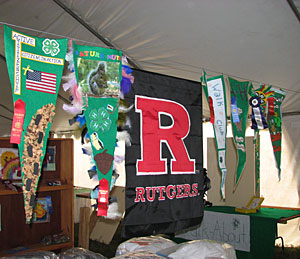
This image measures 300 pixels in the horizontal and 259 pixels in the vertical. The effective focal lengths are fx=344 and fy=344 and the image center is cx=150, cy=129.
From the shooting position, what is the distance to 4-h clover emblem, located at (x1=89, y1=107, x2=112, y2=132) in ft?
5.44

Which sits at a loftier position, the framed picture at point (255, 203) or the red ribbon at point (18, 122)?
the red ribbon at point (18, 122)

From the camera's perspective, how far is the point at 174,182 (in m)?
2.04

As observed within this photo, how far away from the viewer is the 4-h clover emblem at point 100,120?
65.3 inches

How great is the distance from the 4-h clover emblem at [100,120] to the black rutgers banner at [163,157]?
0.19 metres

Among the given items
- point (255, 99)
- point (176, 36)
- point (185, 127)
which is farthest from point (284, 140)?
point (185, 127)

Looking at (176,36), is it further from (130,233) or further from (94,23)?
(130,233)

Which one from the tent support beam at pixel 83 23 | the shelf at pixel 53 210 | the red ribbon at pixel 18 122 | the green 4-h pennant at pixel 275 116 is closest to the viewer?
the red ribbon at pixel 18 122

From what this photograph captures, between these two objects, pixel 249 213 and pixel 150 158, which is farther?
pixel 249 213

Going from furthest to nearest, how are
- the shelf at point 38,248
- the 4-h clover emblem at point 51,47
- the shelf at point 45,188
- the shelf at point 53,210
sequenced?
the shelf at point 53,210 < the shelf at point 38,248 < the shelf at point 45,188 < the 4-h clover emblem at point 51,47

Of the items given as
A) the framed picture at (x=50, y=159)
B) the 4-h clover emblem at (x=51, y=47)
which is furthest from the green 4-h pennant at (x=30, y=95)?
the framed picture at (x=50, y=159)

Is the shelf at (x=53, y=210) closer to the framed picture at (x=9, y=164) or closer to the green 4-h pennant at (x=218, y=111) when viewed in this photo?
the framed picture at (x=9, y=164)

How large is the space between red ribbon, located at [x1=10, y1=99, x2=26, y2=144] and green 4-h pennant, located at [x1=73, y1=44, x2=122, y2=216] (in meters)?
0.32

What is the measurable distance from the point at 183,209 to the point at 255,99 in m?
1.14

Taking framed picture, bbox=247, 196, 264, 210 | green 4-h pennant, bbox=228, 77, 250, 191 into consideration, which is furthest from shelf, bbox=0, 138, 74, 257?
framed picture, bbox=247, 196, 264, 210
